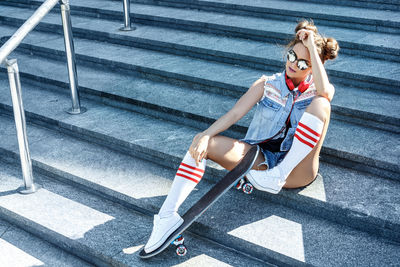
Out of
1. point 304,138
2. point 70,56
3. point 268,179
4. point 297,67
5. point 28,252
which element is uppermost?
point 297,67

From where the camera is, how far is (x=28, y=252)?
9.68ft

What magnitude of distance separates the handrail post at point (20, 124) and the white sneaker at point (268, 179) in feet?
5.03

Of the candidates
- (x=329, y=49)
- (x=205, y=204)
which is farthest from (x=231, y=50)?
(x=205, y=204)

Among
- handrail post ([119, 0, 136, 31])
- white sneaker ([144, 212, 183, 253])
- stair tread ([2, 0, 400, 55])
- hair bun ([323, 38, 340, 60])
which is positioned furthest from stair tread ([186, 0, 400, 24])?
white sneaker ([144, 212, 183, 253])

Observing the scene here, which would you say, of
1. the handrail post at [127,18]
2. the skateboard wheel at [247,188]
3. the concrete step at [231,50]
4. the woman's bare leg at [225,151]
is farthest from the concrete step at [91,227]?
the handrail post at [127,18]

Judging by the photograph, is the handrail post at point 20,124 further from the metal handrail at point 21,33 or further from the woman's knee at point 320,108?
the woman's knee at point 320,108

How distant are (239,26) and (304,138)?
2376mm

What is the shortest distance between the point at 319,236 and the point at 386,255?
365mm

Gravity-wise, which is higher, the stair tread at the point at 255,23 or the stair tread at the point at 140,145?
the stair tread at the point at 255,23

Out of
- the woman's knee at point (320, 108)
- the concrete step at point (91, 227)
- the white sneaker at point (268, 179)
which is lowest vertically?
the concrete step at point (91, 227)

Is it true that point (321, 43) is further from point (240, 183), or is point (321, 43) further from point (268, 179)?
point (240, 183)

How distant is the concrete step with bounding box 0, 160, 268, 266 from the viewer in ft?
8.77

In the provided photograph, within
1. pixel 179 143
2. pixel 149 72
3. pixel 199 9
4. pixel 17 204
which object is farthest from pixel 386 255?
pixel 199 9

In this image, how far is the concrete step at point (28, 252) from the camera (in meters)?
2.86
